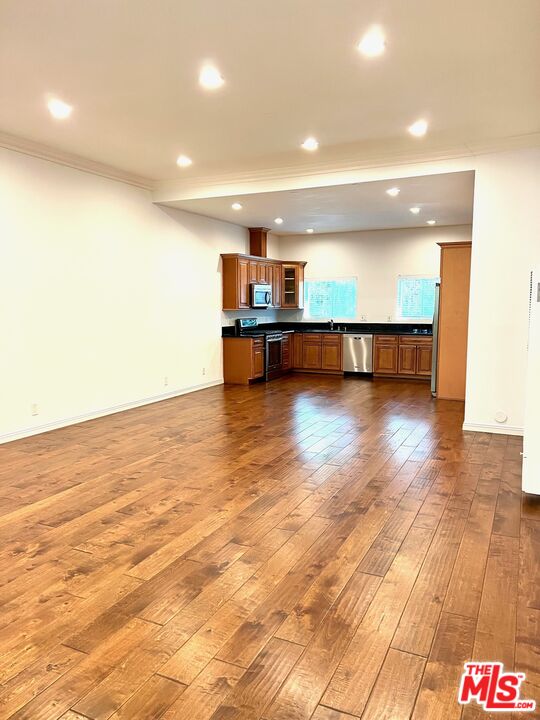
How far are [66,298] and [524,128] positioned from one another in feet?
16.1

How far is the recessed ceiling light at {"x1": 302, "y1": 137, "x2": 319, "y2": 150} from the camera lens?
5.14 metres

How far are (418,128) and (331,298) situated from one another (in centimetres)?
593

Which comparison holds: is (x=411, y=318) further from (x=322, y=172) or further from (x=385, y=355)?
(x=322, y=172)

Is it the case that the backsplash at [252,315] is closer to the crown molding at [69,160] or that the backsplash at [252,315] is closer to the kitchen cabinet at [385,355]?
the kitchen cabinet at [385,355]

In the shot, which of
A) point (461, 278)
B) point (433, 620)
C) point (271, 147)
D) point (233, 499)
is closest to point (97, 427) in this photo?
point (233, 499)

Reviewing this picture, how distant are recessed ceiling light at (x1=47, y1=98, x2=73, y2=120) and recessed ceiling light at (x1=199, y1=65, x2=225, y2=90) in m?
1.26

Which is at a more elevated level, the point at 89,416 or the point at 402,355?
the point at 402,355

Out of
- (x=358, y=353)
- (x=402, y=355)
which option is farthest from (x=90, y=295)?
(x=402, y=355)

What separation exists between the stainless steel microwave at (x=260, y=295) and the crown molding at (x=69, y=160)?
8.89 feet

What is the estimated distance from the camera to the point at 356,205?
732cm

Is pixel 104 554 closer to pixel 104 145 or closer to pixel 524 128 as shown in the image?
pixel 104 145

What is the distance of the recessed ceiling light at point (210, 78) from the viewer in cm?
364

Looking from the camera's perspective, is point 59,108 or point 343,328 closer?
point 59,108

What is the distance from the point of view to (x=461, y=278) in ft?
22.9
